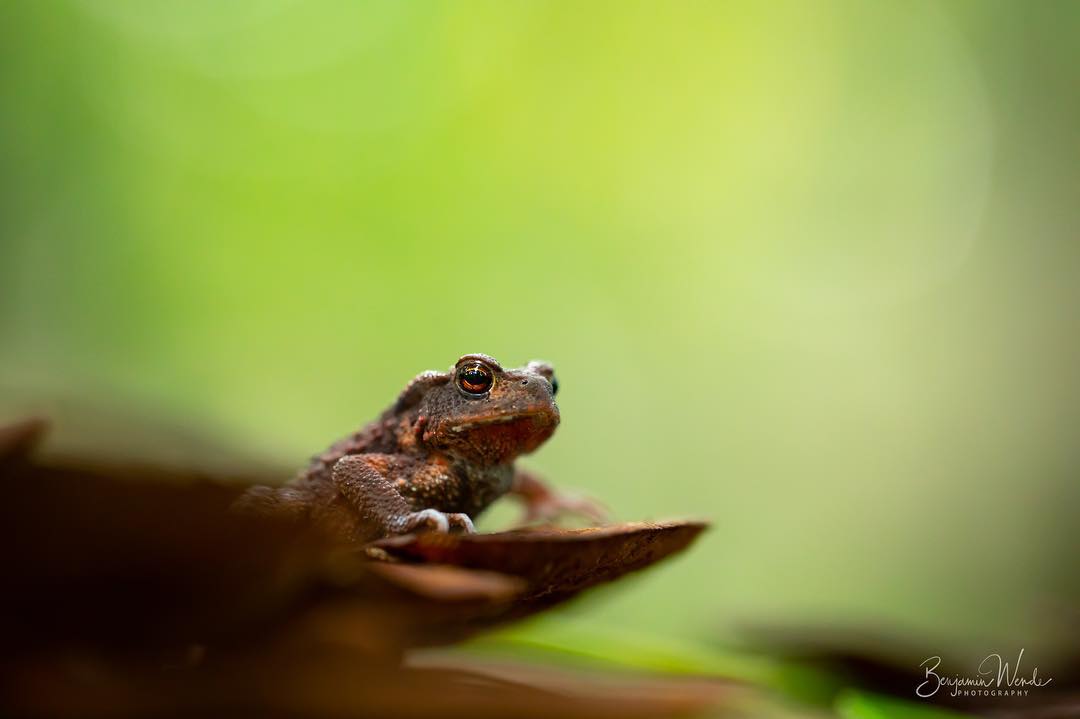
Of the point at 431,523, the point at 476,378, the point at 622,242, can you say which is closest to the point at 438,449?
the point at 476,378

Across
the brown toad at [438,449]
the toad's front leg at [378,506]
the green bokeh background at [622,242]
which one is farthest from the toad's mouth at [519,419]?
the green bokeh background at [622,242]

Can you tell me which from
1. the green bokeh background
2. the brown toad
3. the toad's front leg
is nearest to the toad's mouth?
the brown toad

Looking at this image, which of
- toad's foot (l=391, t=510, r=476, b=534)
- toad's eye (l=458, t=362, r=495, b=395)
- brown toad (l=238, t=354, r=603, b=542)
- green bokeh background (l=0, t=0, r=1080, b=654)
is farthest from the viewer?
green bokeh background (l=0, t=0, r=1080, b=654)

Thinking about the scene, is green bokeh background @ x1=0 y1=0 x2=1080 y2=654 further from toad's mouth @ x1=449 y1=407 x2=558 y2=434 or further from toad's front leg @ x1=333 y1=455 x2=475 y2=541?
toad's front leg @ x1=333 y1=455 x2=475 y2=541

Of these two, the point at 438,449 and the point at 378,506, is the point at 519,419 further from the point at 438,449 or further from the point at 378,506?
the point at 378,506

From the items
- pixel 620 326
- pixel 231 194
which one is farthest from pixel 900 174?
pixel 231 194

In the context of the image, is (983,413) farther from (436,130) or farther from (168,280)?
(168,280)
